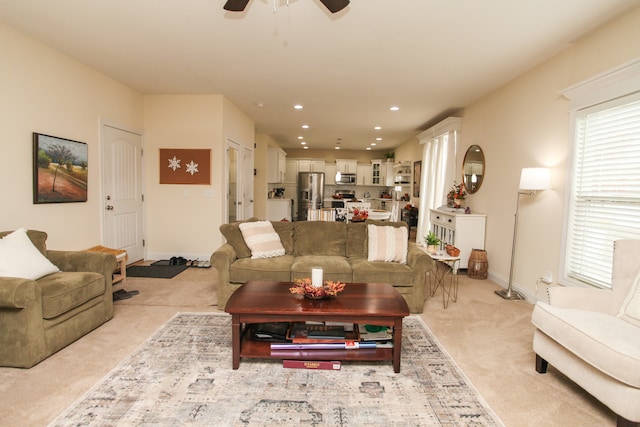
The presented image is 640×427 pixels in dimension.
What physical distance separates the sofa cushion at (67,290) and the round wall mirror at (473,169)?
16.3 ft

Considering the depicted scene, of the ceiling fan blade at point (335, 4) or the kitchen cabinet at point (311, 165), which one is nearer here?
the ceiling fan blade at point (335, 4)

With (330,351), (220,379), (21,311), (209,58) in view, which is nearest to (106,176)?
(209,58)

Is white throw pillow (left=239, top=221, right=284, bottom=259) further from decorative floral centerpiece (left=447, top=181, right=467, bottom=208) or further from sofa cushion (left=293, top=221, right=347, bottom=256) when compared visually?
decorative floral centerpiece (left=447, top=181, right=467, bottom=208)

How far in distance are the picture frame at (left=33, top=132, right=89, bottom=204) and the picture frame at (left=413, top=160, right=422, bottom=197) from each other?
6.50 meters

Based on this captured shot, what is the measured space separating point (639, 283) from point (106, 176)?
5.48 metres

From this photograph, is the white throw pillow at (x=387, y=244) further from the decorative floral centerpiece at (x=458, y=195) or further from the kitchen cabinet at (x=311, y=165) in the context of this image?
the kitchen cabinet at (x=311, y=165)

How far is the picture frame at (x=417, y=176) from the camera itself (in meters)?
7.86

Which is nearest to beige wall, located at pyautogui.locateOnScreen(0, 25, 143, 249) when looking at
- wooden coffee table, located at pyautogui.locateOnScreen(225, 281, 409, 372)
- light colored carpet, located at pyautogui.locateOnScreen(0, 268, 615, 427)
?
light colored carpet, located at pyautogui.locateOnScreen(0, 268, 615, 427)

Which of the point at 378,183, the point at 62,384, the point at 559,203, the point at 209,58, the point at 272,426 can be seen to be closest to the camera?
the point at 272,426

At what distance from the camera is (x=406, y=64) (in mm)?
3576

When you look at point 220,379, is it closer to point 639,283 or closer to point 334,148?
point 639,283

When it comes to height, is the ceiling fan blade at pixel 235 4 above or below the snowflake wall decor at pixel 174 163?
above

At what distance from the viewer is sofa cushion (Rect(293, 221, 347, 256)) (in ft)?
12.2

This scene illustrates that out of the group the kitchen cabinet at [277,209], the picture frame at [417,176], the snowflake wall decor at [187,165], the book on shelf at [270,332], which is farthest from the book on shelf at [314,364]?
the kitchen cabinet at [277,209]
